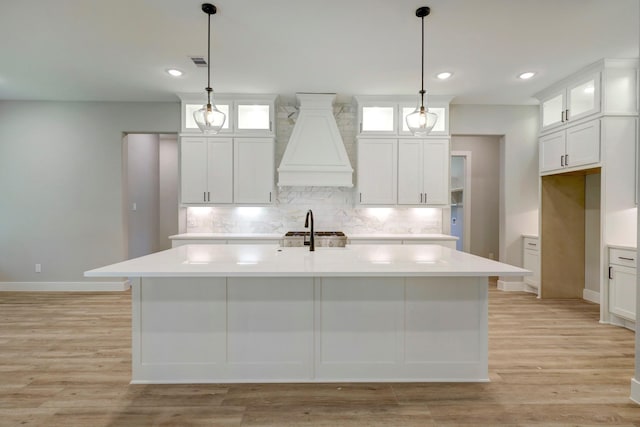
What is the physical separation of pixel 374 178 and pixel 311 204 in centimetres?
104

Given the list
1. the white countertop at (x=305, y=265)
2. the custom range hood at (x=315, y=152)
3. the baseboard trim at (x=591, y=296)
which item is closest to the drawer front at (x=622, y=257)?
the baseboard trim at (x=591, y=296)

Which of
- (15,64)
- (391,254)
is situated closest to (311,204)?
(391,254)

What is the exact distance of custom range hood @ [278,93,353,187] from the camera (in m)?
4.52

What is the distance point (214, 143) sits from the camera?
464 centimetres

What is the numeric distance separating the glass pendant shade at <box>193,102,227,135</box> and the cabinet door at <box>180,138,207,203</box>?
2.17 m

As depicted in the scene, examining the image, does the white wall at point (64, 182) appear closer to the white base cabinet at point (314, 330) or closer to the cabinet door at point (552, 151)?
the white base cabinet at point (314, 330)

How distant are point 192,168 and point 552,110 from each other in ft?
16.4

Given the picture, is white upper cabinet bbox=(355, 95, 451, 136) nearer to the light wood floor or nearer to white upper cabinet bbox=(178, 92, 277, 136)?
white upper cabinet bbox=(178, 92, 277, 136)

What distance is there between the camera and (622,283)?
3.44m

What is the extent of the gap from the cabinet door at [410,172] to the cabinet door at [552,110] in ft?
5.58

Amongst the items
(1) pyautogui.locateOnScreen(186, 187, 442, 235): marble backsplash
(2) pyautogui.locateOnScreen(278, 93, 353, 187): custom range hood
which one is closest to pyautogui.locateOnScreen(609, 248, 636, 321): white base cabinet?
(1) pyautogui.locateOnScreen(186, 187, 442, 235): marble backsplash

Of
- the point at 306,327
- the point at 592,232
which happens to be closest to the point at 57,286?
the point at 306,327

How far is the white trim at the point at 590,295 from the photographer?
433 cm

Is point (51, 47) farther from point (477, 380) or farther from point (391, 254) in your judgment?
point (477, 380)
